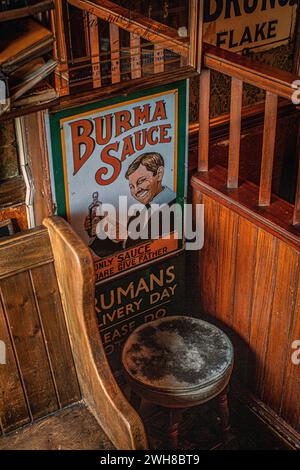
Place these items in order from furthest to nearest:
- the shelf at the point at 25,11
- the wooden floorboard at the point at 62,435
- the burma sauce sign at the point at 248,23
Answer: the burma sauce sign at the point at 248,23, the wooden floorboard at the point at 62,435, the shelf at the point at 25,11

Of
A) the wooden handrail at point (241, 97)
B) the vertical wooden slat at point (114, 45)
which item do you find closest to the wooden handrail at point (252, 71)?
the wooden handrail at point (241, 97)

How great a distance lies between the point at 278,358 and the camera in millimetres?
2629

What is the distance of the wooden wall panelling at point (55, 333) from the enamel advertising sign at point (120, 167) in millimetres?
291

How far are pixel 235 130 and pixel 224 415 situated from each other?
1239 mm

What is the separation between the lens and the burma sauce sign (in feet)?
10.2

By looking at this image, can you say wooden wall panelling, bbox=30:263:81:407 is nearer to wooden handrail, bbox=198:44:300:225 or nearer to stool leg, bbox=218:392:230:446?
stool leg, bbox=218:392:230:446

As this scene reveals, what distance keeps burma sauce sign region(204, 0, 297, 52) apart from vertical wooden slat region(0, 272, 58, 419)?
5.65 ft

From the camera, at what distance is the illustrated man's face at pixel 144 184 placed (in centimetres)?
252

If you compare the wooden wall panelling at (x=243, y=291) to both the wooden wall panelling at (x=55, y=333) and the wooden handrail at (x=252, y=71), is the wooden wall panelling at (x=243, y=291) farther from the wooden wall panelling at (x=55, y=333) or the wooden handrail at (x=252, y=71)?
the wooden wall panelling at (x=55, y=333)

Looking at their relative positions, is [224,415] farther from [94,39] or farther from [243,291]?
[94,39]

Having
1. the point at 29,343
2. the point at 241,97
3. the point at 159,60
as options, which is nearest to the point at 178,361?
the point at 29,343

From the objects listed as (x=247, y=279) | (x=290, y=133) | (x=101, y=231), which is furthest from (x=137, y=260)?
(x=290, y=133)

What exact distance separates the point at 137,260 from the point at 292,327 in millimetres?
724

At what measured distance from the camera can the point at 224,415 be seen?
2.68 meters
